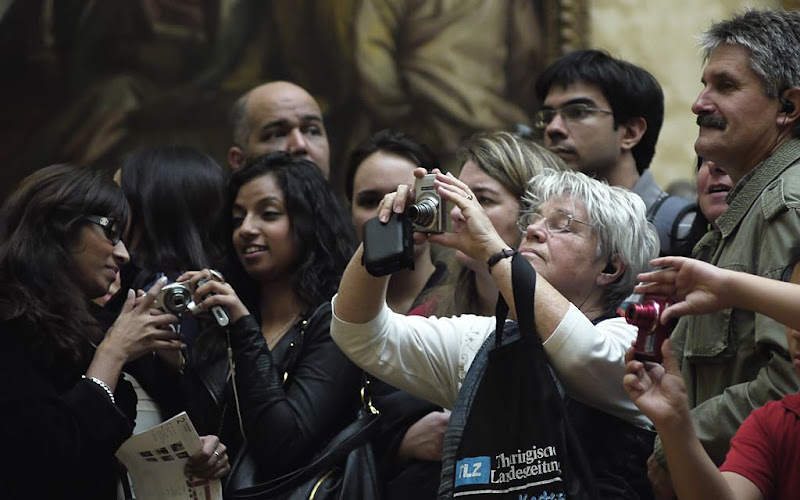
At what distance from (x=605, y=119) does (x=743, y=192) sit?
1.66 metres

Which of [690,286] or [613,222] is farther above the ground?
[613,222]

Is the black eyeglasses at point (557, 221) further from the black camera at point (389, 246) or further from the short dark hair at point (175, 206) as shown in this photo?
the short dark hair at point (175, 206)

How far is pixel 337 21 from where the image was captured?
31.0 ft

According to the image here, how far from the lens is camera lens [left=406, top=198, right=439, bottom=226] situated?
3766 mm

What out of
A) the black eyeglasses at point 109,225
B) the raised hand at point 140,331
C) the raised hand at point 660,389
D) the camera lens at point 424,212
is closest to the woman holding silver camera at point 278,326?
the raised hand at point 140,331

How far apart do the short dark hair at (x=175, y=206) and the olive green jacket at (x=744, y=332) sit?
6.82 ft

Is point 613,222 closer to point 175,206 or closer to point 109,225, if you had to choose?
point 109,225

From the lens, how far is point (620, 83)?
18.4 feet

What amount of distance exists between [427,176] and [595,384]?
78 cm

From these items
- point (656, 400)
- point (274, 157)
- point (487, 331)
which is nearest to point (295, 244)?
point (274, 157)

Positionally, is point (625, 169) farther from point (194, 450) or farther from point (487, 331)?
point (194, 450)

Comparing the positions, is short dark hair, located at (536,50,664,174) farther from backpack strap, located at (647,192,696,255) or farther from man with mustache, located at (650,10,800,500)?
man with mustache, located at (650,10,800,500)

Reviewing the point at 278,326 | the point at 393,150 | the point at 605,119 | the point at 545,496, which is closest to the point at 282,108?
the point at 393,150

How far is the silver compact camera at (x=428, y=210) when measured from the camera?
3771mm
